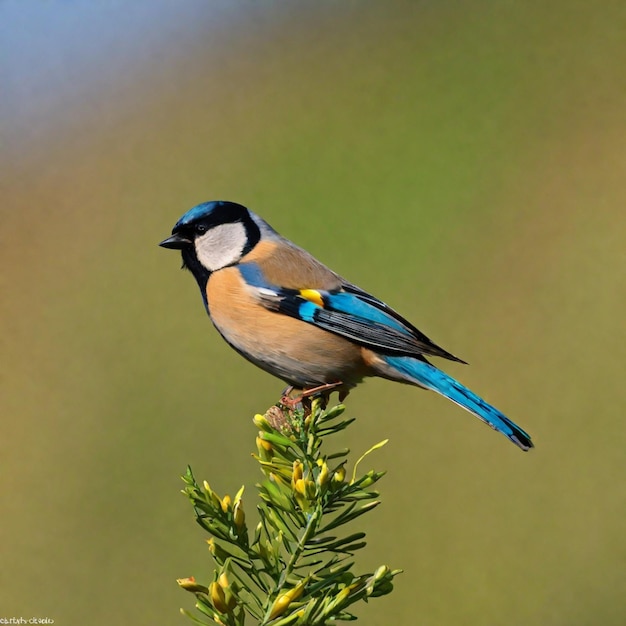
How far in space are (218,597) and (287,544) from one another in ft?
0.82

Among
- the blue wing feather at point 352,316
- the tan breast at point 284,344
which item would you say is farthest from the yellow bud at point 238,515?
the blue wing feather at point 352,316

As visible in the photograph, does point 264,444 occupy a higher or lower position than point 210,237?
lower

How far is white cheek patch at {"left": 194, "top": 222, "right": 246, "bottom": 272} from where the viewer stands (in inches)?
110

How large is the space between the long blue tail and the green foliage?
0.73m

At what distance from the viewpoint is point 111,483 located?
3.31 metres

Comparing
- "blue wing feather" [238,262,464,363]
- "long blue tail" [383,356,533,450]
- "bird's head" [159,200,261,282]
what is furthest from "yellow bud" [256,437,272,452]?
"bird's head" [159,200,261,282]

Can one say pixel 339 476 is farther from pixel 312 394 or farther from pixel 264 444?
pixel 312 394

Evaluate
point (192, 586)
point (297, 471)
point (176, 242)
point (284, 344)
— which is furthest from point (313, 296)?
point (192, 586)

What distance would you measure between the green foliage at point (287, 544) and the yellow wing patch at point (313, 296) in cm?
109

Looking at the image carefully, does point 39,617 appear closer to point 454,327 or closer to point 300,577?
point 300,577

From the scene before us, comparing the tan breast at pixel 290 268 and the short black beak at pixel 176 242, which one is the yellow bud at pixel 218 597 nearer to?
the tan breast at pixel 290 268

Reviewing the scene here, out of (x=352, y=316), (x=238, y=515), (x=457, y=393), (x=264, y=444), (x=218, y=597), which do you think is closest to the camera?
(x=218, y=597)

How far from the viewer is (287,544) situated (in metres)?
1.39

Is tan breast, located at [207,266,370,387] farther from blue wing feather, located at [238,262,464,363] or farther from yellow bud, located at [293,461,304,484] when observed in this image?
yellow bud, located at [293,461,304,484]
